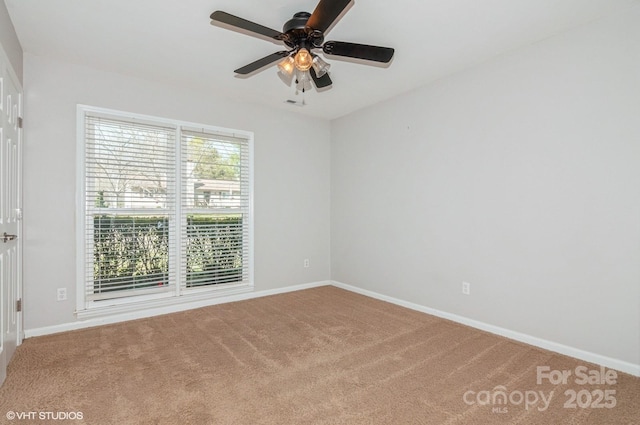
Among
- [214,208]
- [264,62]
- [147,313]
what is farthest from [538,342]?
[147,313]

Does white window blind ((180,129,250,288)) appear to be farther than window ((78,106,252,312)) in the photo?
Yes

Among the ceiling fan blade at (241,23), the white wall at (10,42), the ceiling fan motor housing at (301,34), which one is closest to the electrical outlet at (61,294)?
the white wall at (10,42)

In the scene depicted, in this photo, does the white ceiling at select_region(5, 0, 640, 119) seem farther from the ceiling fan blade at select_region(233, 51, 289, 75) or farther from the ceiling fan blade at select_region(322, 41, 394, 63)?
the ceiling fan blade at select_region(233, 51, 289, 75)

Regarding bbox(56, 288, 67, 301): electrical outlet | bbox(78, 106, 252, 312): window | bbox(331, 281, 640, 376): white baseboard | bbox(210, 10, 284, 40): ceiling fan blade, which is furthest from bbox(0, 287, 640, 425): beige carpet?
bbox(210, 10, 284, 40): ceiling fan blade

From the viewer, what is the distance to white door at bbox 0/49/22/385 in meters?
Answer: 2.23

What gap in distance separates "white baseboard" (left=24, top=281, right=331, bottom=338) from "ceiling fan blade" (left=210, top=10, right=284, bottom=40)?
306 cm

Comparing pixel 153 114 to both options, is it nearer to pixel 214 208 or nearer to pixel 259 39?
pixel 214 208

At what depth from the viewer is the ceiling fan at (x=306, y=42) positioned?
6.31 ft

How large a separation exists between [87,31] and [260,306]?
317 cm

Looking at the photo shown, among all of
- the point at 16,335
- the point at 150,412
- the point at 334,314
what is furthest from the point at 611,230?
the point at 16,335

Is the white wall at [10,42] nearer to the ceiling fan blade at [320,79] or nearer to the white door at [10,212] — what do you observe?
the white door at [10,212]

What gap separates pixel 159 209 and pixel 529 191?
3773 mm

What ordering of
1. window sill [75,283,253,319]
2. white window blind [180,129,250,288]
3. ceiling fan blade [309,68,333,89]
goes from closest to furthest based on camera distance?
1. ceiling fan blade [309,68,333,89]
2. window sill [75,283,253,319]
3. white window blind [180,129,250,288]

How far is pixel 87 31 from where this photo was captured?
2654 mm
